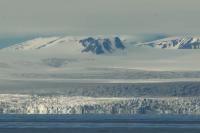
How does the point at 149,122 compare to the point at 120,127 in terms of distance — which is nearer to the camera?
the point at 120,127

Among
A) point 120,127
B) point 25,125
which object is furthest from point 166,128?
point 25,125

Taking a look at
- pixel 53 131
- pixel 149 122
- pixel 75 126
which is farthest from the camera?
pixel 149 122

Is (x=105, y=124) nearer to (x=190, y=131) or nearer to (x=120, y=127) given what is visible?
(x=120, y=127)

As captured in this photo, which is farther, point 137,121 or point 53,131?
point 137,121

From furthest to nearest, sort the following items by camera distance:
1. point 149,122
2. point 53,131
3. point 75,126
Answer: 1. point 149,122
2. point 75,126
3. point 53,131

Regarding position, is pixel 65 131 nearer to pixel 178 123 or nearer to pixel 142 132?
pixel 142 132

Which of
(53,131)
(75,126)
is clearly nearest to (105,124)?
(75,126)
